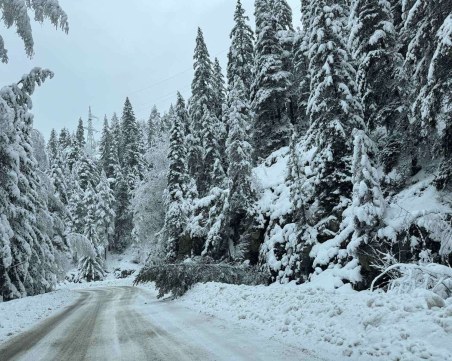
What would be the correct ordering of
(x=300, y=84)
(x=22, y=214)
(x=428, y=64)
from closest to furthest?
(x=428, y=64), (x=22, y=214), (x=300, y=84)

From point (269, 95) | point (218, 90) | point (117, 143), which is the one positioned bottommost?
point (269, 95)

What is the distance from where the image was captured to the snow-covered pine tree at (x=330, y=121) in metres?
17.0

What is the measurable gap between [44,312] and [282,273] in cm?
1021

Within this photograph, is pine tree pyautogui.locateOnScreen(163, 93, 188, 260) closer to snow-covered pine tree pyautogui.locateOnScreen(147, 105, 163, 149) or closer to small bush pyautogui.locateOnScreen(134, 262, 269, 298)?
small bush pyautogui.locateOnScreen(134, 262, 269, 298)

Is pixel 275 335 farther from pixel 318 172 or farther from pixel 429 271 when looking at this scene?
pixel 318 172

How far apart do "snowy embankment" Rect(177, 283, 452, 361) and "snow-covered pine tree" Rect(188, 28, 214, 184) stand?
2784 centimetres

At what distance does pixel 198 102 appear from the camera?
36.2 metres

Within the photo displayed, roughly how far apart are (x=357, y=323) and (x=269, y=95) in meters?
24.9

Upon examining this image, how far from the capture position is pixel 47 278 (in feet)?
75.0

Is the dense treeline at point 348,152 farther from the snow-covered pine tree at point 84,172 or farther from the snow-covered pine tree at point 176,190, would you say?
the snow-covered pine tree at point 84,172

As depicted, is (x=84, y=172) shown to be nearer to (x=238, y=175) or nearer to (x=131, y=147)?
(x=131, y=147)

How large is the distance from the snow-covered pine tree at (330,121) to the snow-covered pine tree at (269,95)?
440 inches

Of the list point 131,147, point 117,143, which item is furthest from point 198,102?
point 117,143

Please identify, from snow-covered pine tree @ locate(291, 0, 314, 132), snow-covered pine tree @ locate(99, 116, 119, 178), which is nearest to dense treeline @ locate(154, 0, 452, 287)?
snow-covered pine tree @ locate(291, 0, 314, 132)
